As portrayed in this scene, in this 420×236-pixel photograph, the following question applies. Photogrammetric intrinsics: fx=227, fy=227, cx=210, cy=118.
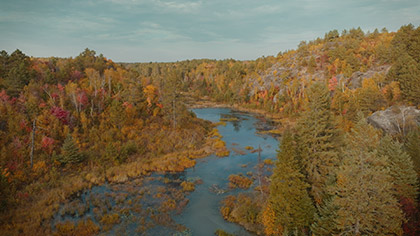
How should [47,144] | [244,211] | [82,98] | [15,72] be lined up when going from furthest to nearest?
1. [82,98]
2. [15,72]
3. [47,144]
4. [244,211]

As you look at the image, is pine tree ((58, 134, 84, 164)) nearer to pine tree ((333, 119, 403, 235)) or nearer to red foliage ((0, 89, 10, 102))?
red foliage ((0, 89, 10, 102))

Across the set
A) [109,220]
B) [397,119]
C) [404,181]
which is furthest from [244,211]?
[397,119]

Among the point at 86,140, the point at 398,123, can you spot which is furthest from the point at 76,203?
the point at 398,123

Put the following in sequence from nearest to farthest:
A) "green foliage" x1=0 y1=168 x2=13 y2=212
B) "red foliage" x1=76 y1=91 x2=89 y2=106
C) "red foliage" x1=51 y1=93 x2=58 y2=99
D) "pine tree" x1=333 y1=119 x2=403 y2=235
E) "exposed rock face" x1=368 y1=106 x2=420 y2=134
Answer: "pine tree" x1=333 y1=119 x2=403 y2=235 < "green foliage" x1=0 y1=168 x2=13 y2=212 < "exposed rock face" x1=368 y1=106 x2=420 y2=134 < "red foliage" x1=51 y1=93 x2=58 y2=99 < "red foliage" x1=76 y1=91 x2=89 y2=106

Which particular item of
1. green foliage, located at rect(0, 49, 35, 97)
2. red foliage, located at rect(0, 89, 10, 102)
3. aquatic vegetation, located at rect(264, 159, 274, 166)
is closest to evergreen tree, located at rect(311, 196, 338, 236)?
aquatic vegetation, located at rect(264, 159, 274, 166)

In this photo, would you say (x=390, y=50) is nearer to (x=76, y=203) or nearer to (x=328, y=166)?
(x=328, y=166)

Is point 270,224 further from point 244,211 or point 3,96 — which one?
point 3,96

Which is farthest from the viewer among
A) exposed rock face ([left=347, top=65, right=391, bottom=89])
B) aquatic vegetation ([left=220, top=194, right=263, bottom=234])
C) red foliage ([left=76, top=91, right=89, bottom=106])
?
exposed rock face ([left=347, top=65, right=391, bottom=89])
